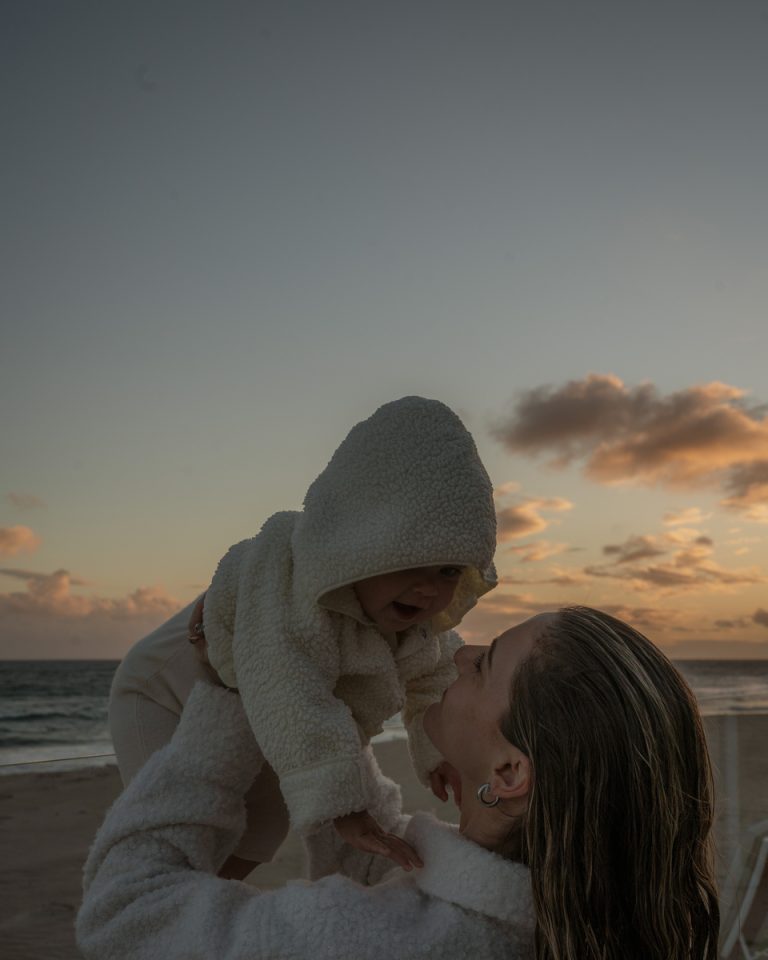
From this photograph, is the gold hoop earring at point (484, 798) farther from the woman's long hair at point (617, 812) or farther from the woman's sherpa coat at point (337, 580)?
the woman's sherpa coat at point (337, 580)

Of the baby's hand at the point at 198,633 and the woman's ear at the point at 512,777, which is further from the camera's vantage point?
the baby's hand at the point at 198,633

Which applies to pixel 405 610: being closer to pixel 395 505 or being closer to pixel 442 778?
pixel 395 505

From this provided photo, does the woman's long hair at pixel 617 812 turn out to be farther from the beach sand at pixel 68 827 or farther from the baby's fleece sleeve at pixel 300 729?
the beach sand at pixel 68 827

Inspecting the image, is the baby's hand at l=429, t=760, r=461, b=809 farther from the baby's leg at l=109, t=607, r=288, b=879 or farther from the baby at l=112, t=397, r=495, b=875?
the baby's leg at l=109, t=607, r=288, b=879

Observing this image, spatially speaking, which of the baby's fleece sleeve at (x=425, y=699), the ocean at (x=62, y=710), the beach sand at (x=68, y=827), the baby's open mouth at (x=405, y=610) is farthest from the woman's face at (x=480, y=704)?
the ocean at (x=62, y=710)

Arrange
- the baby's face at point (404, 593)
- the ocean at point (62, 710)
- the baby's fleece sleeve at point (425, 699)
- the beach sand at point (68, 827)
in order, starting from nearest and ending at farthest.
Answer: the baby's face at point (404, 593) → the baby's fleece sleeve at point (425, 699) → the beach sand at point (68, 827) → the ocean at point (62, 710)

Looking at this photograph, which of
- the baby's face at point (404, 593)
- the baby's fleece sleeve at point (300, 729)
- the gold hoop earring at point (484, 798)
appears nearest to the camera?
the gold hoop earring at point (484, 798)

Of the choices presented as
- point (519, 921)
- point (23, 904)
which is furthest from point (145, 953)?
point (23, 904)

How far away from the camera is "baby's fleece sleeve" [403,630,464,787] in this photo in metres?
2.12

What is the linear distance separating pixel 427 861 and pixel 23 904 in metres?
3.20

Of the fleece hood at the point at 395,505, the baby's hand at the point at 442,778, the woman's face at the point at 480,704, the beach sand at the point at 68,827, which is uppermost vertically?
the fleece hood at the point at 395,505

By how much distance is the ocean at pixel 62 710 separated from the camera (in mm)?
8453

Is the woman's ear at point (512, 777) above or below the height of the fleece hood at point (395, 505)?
below

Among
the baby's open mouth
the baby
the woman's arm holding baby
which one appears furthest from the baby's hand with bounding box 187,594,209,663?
the baby's open mouth
